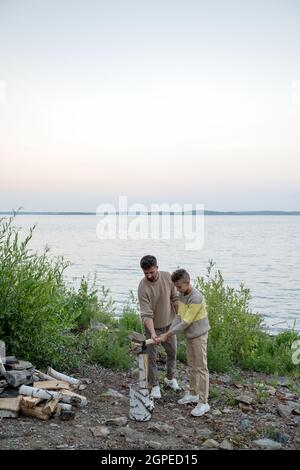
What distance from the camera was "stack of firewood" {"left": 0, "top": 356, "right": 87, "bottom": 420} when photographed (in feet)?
20.0

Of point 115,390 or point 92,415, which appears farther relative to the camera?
point 115,390

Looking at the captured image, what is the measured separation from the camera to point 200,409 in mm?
6734

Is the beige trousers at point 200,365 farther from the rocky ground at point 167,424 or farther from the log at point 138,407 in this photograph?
the log at point 138,407

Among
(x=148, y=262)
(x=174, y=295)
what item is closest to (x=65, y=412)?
(x=148, y=262)

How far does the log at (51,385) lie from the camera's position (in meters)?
6.56

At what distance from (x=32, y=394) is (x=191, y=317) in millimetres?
2017

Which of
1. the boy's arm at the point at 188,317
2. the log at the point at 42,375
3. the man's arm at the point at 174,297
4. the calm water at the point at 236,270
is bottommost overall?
the calm water at the point at 236,270

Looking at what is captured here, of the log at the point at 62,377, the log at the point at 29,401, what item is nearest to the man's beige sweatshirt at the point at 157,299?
the log at the point at 62,377

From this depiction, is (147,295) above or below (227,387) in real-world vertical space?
above

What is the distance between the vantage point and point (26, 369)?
22.3ft

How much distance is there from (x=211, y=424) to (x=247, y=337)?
11.9ft

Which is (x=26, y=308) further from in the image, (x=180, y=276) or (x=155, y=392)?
(x=180, y=276)
